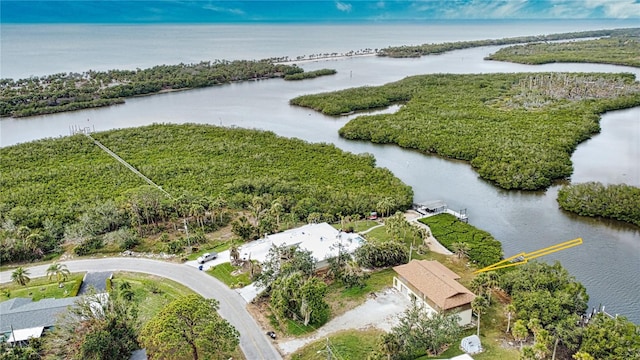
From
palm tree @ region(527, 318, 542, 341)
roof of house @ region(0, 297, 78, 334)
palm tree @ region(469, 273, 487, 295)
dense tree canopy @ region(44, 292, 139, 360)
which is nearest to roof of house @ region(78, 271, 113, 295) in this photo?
roof of house @ region(0, 297, 78, 334)

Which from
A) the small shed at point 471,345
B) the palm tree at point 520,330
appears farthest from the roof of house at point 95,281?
the palm tree at point 520,330

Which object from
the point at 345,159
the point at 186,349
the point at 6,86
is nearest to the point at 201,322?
the point at 186,349

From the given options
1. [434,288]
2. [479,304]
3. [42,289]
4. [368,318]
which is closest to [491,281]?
[479,304]

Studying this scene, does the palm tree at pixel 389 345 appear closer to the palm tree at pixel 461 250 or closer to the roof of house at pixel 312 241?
the roof of house at pixel 312 241

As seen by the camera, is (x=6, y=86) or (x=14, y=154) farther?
(x=6, y=86)

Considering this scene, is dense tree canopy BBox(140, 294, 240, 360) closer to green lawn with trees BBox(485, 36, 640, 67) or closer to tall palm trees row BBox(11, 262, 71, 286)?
tall palm trees row BBox(11, 262, 71, 286)

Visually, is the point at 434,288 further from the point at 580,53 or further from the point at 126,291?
the point at 580,53

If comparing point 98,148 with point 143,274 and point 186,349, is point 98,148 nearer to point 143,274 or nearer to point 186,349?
point 143,274
